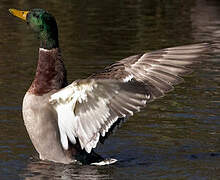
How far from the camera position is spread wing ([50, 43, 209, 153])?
8.02m

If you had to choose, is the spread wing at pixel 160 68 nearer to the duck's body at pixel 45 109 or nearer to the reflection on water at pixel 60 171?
the duck's body at pixel 45 109

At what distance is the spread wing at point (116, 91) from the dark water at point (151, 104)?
427 millimetres

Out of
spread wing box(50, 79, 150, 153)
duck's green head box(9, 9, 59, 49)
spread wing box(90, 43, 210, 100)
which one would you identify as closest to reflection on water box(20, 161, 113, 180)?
spread wing box(50, 79, 150, 153)

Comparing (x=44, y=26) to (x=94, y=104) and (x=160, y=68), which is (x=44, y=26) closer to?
(x=94, y=104)

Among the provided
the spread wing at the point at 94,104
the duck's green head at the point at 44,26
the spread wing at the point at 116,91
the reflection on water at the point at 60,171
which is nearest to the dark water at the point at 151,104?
the reflection on water at the point at 60,171

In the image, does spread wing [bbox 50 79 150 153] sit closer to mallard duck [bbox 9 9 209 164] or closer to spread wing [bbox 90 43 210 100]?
mallard duck [bbox 9 9 209 164]

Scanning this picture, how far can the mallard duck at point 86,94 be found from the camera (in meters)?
8.05

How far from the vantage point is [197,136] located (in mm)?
10062

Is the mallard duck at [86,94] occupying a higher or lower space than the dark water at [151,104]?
higher

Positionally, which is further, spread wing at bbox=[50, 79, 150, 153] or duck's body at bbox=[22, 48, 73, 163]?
duck's body at bbox=[22, 48, 73, 163]

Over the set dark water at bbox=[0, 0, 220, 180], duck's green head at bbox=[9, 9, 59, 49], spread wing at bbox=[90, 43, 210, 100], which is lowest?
dark water at bbox=[0, 0, 220, 180]

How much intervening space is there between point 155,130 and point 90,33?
710 cm

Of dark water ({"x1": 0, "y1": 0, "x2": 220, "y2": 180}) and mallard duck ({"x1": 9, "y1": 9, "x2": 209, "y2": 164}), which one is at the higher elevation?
mallard duck ({"x1": 9, "y1": 9, "x2": 209, "y2": 164})

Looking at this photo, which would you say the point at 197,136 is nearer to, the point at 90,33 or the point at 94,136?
the point at 94,136
